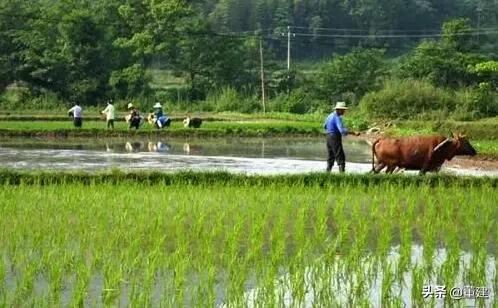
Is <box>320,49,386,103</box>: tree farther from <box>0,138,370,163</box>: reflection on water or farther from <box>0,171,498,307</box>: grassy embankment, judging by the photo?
<box>0,171,498,307</box>: grassy embankment

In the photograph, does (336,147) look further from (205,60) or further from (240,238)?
(205,60)

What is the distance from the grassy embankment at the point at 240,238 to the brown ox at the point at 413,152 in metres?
0.97

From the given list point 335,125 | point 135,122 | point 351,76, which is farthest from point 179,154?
point 351,76

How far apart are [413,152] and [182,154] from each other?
7046 mm

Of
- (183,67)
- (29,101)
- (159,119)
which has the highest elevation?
(183,67)

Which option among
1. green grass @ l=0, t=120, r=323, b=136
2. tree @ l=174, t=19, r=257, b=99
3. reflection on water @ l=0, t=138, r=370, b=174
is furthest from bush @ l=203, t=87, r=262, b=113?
reflection on water @ l=0, t=138, r=370, b=174

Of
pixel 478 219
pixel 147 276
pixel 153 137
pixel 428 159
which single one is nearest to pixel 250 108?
pixel 153 137

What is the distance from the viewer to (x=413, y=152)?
1202 centimetres

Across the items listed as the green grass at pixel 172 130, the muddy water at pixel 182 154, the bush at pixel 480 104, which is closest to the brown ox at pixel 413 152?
the muddy water at pixel 182 154

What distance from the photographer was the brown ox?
12016mm

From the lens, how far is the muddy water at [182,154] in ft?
47.7

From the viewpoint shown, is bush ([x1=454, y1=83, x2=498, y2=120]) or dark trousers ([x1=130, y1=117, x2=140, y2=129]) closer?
dark trousers ([x1=130, y1=117, x2=140, y2=129])

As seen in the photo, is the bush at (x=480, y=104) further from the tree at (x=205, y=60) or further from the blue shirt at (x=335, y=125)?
the blue shirt at (x=335, y=125)

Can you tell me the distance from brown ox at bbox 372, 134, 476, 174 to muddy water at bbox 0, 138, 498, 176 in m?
1.26
